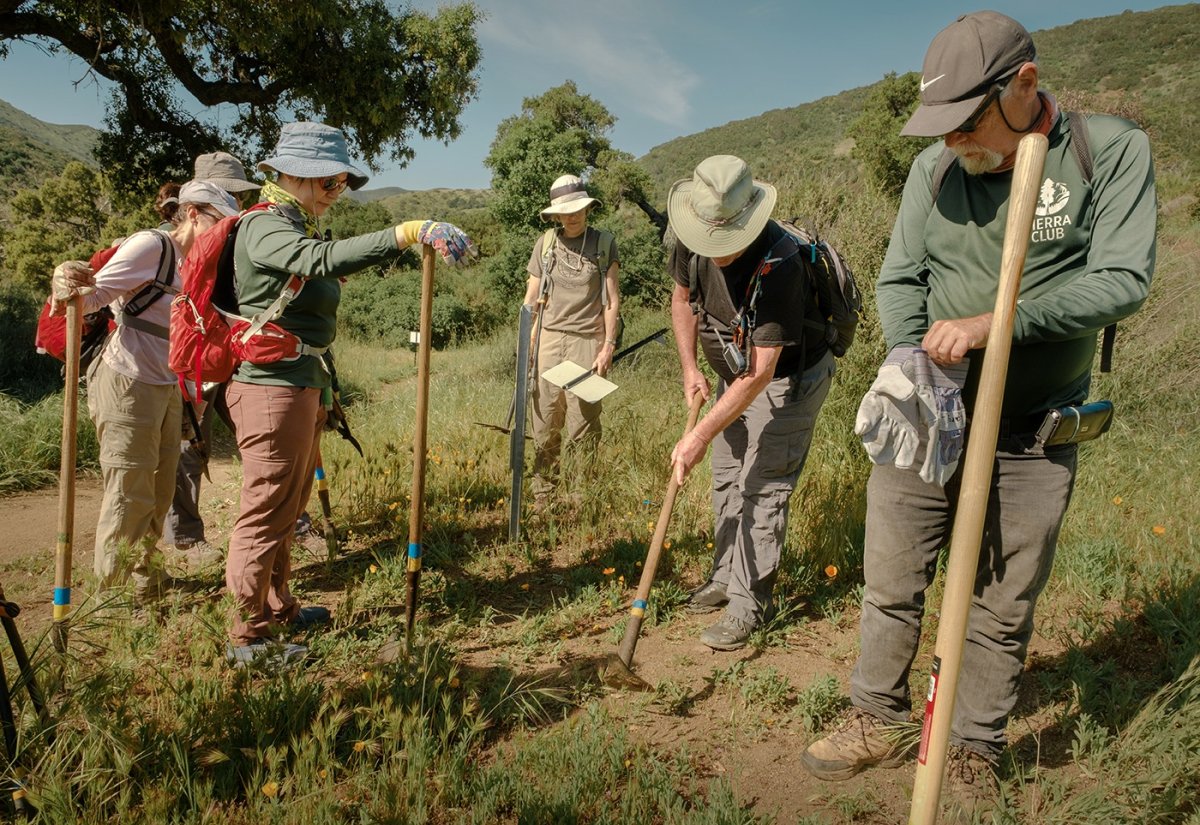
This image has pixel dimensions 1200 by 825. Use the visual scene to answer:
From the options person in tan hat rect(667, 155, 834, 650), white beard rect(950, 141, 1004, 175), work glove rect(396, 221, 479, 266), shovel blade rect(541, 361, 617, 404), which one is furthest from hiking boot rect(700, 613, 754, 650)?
white beard rect(950, 141, 1004, 175)

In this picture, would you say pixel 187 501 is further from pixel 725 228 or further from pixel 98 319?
pixel 725 228

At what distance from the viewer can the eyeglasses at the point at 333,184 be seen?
3.04 metres

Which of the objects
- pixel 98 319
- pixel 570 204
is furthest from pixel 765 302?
pixel 98 319

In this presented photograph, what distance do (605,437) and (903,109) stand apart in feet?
87.4

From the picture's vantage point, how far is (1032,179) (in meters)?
1.37

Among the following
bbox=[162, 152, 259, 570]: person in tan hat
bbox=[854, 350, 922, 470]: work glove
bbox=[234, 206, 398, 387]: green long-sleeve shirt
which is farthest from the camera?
bbox=[162, 152, 259, 570]: person in tan hat

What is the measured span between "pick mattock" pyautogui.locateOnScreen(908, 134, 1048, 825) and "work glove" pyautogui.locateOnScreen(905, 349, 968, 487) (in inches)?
16.8

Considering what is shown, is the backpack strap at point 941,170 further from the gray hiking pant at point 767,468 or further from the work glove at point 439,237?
the work glove at point 439,237

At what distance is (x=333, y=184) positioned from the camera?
307 centimetres

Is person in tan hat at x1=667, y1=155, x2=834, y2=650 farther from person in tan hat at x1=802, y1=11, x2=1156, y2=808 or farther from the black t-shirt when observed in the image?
person in tan hat at x1=802, y1=11, x2=1156, y2=808

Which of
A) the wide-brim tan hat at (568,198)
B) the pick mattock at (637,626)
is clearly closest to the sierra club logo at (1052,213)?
the pick mattock at (637,626)

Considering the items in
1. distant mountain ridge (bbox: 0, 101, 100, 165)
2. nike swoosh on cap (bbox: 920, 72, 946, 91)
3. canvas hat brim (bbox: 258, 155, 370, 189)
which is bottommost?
canvas hat brim (bbox: 258, 155, 370, 189)

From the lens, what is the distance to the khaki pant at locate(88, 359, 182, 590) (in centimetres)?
347

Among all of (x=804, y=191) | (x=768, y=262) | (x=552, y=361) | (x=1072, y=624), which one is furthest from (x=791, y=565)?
(x=804, y=191)
